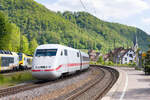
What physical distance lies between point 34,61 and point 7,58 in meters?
14.5

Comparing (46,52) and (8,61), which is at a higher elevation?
(46,52)

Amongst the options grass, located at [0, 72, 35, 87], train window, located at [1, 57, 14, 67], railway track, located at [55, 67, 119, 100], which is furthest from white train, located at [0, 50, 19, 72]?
railway track, located at [55, 67, 119, 100]

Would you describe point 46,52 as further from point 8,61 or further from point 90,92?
point 8,61

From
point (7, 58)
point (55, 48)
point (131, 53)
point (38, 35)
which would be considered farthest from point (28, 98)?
point (38, 35)

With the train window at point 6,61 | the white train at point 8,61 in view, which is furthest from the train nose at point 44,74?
the train window at point 6,61

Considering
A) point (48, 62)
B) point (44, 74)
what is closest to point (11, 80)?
point (44, 74)

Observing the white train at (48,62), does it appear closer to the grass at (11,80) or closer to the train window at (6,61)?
the grass at (11,80)

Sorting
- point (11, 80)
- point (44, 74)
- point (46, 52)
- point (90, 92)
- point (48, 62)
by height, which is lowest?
point (90, 92)

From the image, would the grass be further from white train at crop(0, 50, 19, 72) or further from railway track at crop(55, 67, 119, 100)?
railway track at crop(55, 67, 119, 100)

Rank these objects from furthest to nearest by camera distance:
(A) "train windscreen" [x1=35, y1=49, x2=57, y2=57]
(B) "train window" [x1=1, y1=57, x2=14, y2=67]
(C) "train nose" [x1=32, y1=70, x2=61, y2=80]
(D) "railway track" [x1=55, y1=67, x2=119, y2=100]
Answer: (B) "train window" [x1=1, y1=57, x2=14, y2=67], (A) "train windscreen" [x1=35, y1=49, x2=57, y2=57], (C) "train nose" [x1=32, y1=70, x2=61, y2=80], (D) "railway track" [x1=55, y1=67, x2=119, y2=100]

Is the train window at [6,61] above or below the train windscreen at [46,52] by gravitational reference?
below

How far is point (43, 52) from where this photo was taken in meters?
20.4

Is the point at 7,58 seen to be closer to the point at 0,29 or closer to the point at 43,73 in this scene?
the point at 43,73

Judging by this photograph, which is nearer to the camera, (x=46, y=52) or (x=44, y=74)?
(x=44, y=74)
